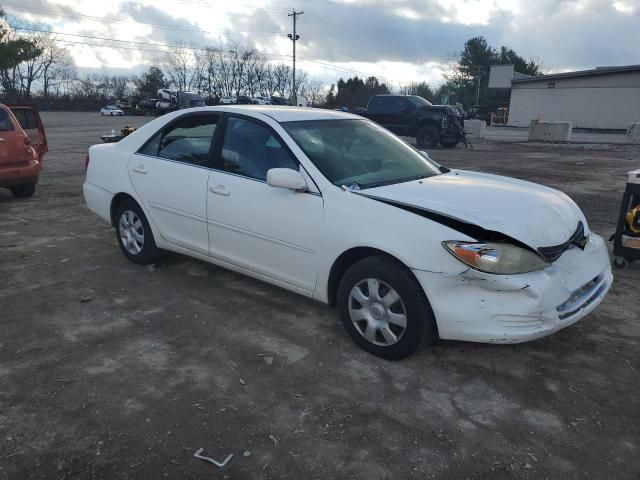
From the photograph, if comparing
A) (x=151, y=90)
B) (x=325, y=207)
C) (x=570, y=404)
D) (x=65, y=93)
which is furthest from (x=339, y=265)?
(x=65, y=93)

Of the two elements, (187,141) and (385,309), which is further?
(187,141)

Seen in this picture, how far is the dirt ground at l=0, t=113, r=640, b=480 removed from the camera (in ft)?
7.96

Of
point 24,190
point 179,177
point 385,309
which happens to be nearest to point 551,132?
point 24,190

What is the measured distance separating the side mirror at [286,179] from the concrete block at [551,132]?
23845 millimetres

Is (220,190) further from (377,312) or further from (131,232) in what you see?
(377,312)

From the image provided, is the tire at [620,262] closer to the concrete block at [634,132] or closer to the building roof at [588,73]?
the concrete block at [634,132]

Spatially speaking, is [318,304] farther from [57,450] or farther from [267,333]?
[57,450]

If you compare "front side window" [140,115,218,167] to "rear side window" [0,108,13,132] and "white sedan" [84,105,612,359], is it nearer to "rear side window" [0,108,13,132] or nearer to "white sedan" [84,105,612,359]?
"white sedan" [84,105,612,359]

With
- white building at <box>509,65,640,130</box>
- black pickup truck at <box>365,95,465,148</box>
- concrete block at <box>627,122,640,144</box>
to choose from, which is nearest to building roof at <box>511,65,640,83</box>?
white building at <box>509,65,640,130</box>

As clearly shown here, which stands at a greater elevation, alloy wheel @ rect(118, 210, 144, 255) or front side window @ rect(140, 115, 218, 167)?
front side window @ rect(140, 115, 218, 167)

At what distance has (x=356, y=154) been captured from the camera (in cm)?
396

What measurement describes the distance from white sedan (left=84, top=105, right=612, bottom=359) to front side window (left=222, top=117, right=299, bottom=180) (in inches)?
0.4

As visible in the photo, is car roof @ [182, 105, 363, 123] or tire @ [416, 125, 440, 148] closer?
car roof @ [182, 105, 363, 123]

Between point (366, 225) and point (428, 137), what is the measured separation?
16.9 metres
